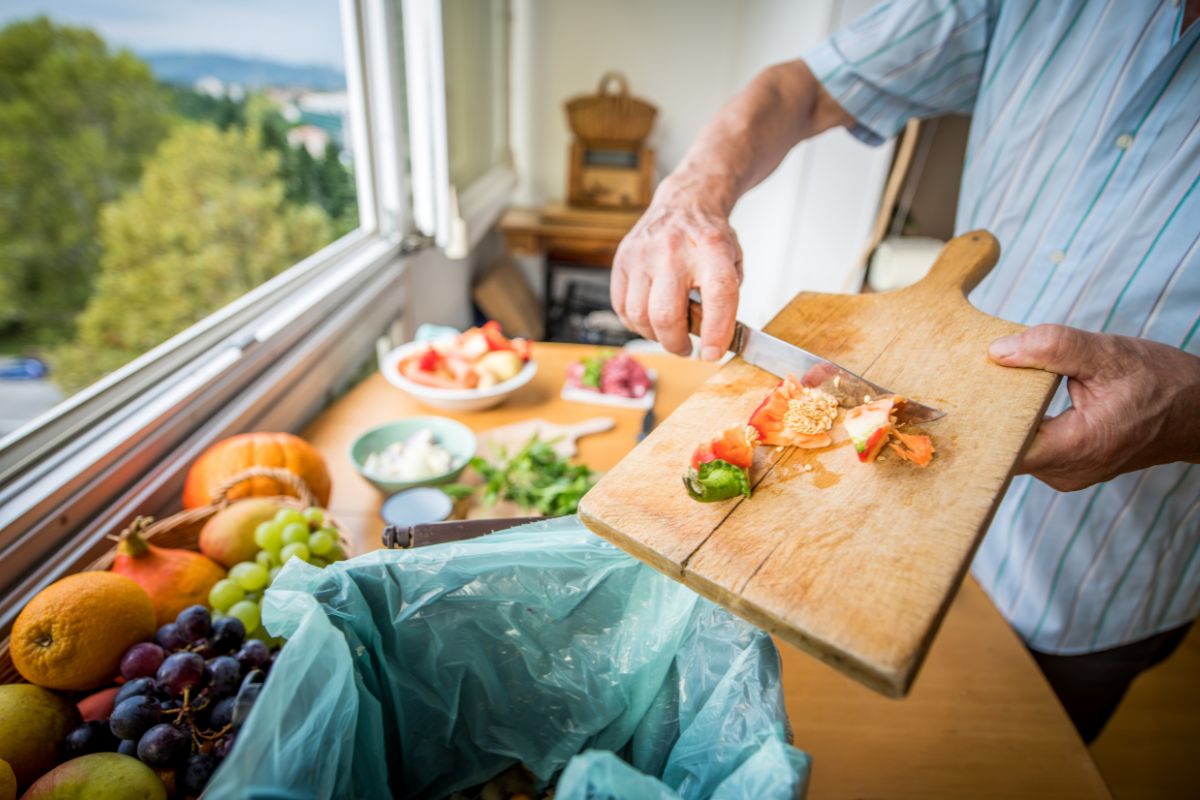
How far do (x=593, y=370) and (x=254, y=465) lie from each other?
2.37ft

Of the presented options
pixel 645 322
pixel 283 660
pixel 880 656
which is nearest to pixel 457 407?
pixel 645 322

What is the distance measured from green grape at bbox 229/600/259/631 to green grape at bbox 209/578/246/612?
2cm

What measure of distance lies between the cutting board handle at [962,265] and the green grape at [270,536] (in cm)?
88

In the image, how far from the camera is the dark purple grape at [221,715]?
55cm

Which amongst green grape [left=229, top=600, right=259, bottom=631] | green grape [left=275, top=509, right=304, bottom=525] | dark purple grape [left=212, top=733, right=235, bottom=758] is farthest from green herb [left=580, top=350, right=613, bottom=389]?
dark purple grape [left=212, top=733, right=235, bottom=758]

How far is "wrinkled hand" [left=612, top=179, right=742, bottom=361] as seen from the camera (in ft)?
2.37

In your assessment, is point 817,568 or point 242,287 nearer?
point 817,568

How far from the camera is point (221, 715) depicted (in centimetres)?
55

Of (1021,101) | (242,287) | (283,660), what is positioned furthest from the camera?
(242,287)

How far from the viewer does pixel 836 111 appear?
44.3 inches

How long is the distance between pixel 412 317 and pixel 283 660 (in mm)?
1870

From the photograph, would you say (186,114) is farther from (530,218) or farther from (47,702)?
(530,218)

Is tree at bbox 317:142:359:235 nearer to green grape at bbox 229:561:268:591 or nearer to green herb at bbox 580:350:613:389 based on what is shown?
green herb at bbox 580:350:613:389

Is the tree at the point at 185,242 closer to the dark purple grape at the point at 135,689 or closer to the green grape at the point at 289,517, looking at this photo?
the green grape at the point at 289,517
